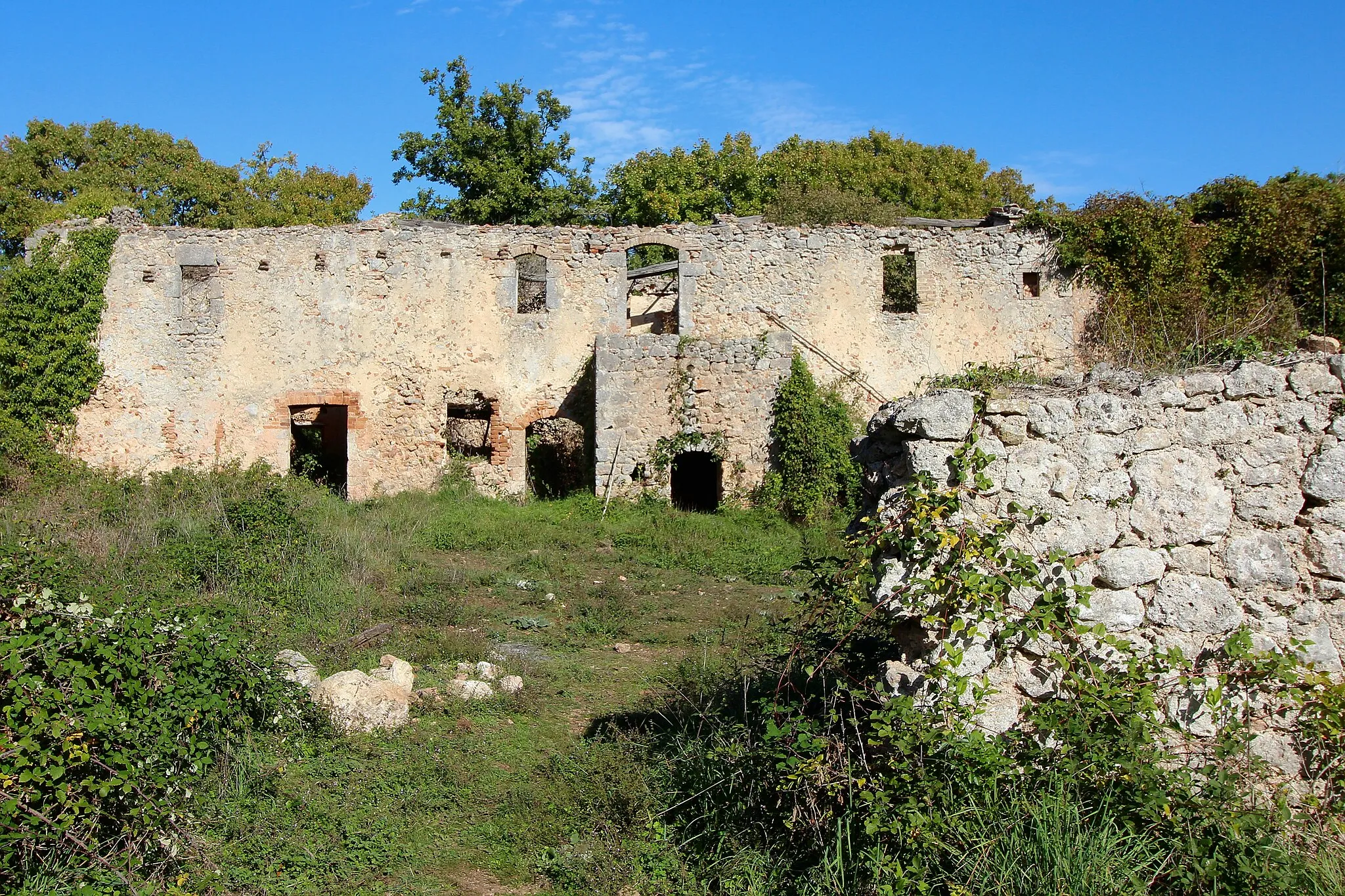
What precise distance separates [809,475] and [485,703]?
7.64 meters

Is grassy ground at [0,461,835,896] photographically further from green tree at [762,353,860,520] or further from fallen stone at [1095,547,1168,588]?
fallen stone at [1095,547,1168,588]

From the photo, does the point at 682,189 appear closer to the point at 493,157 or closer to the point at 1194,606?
the point at 493,157

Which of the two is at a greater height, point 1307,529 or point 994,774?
point 1307,529

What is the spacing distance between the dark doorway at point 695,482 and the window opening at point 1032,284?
21.0ft

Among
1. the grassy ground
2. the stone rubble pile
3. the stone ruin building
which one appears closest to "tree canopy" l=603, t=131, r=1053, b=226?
the stone ruin building

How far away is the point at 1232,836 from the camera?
368 centimetres

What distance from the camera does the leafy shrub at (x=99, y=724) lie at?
4.02 m

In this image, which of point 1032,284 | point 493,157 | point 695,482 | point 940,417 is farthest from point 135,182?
point 940,417

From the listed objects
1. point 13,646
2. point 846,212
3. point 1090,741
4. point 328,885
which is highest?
point 846,212

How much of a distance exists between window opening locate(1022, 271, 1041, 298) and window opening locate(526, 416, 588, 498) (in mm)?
8082

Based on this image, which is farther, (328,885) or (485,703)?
(485,703)

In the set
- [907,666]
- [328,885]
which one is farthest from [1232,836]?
[328,885]

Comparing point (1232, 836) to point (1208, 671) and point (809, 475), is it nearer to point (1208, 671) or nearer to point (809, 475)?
point (1208, 671)

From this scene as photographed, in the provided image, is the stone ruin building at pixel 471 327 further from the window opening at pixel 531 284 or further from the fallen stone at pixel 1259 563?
the fallen stone at pixel 1259 563
